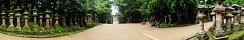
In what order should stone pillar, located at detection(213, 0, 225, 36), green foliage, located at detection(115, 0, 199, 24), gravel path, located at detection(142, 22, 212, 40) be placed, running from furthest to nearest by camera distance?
green foliage, located at detection(115, 0, 199, 24)
gravel path, located at detection(142, 22, 212, 40)
stone pillar, located at detection(213, 0, 225, 36)

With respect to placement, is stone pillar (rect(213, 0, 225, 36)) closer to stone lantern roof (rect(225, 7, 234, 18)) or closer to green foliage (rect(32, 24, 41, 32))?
stone lantern roof (rect(225, 7, 234, 18))

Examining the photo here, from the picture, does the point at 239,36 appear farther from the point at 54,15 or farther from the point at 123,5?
the point at 123,5

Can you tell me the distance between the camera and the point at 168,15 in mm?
29906

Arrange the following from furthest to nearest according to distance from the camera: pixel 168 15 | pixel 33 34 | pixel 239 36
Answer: pixel 168 15
pixel 33 34
pixel 239 36

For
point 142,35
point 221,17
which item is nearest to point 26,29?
point 142,35

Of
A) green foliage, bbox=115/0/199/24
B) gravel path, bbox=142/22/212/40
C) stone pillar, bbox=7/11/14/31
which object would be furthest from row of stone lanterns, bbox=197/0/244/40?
green foliage, bbox=115/0/199/24

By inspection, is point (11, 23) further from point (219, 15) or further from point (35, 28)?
point (219, 15)

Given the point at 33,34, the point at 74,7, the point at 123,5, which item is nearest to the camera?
the point at 33,34

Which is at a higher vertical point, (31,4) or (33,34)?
(31,4)

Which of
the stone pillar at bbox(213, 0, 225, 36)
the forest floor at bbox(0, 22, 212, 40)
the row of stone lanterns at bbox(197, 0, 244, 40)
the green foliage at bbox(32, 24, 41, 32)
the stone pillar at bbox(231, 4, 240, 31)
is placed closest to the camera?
the stone pillar at bbox(213, 0, 225, 36)

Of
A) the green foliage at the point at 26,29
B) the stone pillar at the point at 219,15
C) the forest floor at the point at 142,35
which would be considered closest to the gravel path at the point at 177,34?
the forest floor at the point at 142,35

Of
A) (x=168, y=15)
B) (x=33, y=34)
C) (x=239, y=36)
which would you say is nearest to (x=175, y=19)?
(x=168, y=15)

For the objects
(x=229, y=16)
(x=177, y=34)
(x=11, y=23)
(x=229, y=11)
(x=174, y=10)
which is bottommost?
(x=177, y=34)

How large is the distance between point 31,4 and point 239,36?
1854 cm
